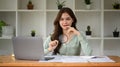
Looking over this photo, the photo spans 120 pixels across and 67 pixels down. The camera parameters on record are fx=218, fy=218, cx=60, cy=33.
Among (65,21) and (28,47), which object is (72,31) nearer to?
(65,21)

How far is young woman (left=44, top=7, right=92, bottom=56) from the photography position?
8.07 feet

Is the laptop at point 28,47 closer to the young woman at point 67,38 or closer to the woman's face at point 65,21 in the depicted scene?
the young woman at point 67,38

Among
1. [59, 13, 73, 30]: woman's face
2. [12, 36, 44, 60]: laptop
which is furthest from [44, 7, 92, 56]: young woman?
[12, 36, 44, 60]: laptop

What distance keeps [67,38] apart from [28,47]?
954 millimetres

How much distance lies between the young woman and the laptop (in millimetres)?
660

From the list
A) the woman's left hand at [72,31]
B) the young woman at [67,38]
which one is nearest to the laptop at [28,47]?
the young woman at [67,38]

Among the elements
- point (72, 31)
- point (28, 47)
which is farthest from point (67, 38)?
point (28, 47)

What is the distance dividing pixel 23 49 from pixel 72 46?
Result: 2.93ft

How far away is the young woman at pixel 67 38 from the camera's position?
96.8 inches

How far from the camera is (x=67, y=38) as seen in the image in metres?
2.58

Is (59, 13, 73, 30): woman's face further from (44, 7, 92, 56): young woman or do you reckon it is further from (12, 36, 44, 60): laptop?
(12, 36, 44, 60): laptop

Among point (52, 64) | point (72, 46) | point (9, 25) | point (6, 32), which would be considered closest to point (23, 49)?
point (52, 64)

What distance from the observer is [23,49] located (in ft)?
5.63

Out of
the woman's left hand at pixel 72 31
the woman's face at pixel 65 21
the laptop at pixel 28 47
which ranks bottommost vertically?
the laptop at pixel 28 47
